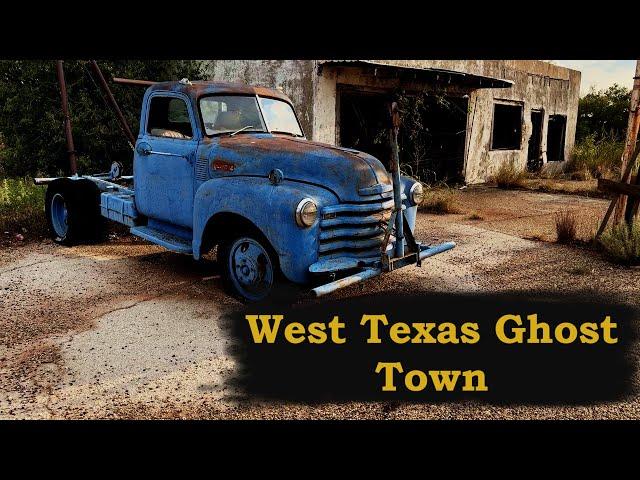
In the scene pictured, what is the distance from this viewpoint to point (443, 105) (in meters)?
12.2

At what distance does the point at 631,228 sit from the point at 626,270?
704 mm

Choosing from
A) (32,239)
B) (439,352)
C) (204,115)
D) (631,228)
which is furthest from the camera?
(32,239)

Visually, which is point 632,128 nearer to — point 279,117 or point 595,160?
point 279,117

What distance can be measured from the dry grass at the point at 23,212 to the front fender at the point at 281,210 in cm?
397

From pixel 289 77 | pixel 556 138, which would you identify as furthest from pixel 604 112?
pixel 289 77

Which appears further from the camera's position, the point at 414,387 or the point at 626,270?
the point at 626,270

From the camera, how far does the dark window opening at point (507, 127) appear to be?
15.3 metres

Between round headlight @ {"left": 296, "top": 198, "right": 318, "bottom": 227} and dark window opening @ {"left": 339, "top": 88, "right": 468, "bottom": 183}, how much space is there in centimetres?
839

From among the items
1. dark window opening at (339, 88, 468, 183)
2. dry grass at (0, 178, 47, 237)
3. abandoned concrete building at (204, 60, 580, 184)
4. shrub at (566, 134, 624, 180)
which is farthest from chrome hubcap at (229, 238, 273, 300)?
shrub at (566, 134, 624, 180)

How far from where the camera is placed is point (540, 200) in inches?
440

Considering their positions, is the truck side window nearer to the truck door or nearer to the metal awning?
the truck door

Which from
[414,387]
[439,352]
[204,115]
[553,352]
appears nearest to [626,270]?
[553,352]

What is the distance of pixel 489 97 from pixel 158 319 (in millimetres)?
11945
